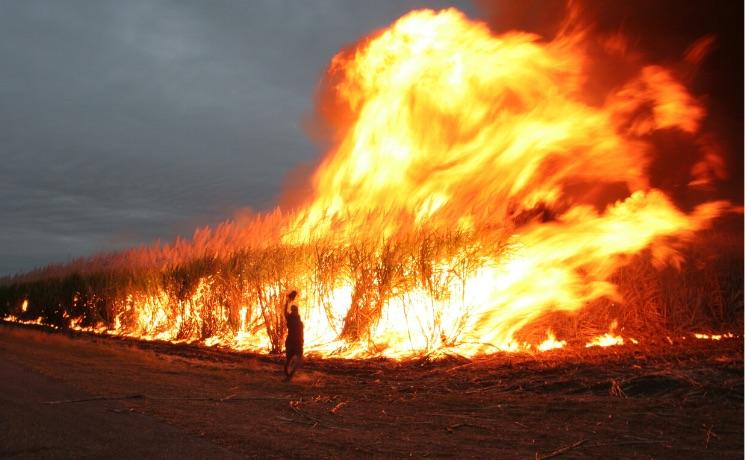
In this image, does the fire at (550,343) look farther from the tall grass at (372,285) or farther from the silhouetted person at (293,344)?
the silhouetted person at (293,344)

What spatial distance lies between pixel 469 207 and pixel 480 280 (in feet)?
4.23

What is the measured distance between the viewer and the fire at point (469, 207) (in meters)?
9.85

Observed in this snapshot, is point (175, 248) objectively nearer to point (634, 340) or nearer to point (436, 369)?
point (436, 369)

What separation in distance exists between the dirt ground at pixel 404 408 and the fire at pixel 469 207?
1198 millimetres

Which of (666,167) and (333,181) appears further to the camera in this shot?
(333,181)

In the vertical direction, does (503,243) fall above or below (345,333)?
above

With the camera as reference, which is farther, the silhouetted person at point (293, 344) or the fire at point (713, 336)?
the silhouetted person at point (293, 344)

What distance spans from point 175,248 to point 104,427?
11.8 metres

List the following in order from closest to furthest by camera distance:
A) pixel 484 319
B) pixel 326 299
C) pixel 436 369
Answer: pixel 436 369 < pixel 484 319 < pixel 326 299

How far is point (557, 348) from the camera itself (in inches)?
358

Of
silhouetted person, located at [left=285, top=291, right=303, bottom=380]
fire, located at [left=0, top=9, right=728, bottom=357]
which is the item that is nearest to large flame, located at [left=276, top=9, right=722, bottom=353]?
fire, located at [left=0, top=9, right=728, bottom=357]

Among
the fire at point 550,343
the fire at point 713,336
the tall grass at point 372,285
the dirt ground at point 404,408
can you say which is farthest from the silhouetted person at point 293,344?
the fire at point 713,336

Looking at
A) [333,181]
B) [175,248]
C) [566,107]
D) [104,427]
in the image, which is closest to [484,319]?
[566,107]

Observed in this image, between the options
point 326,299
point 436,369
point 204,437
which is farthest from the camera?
point 326,299
